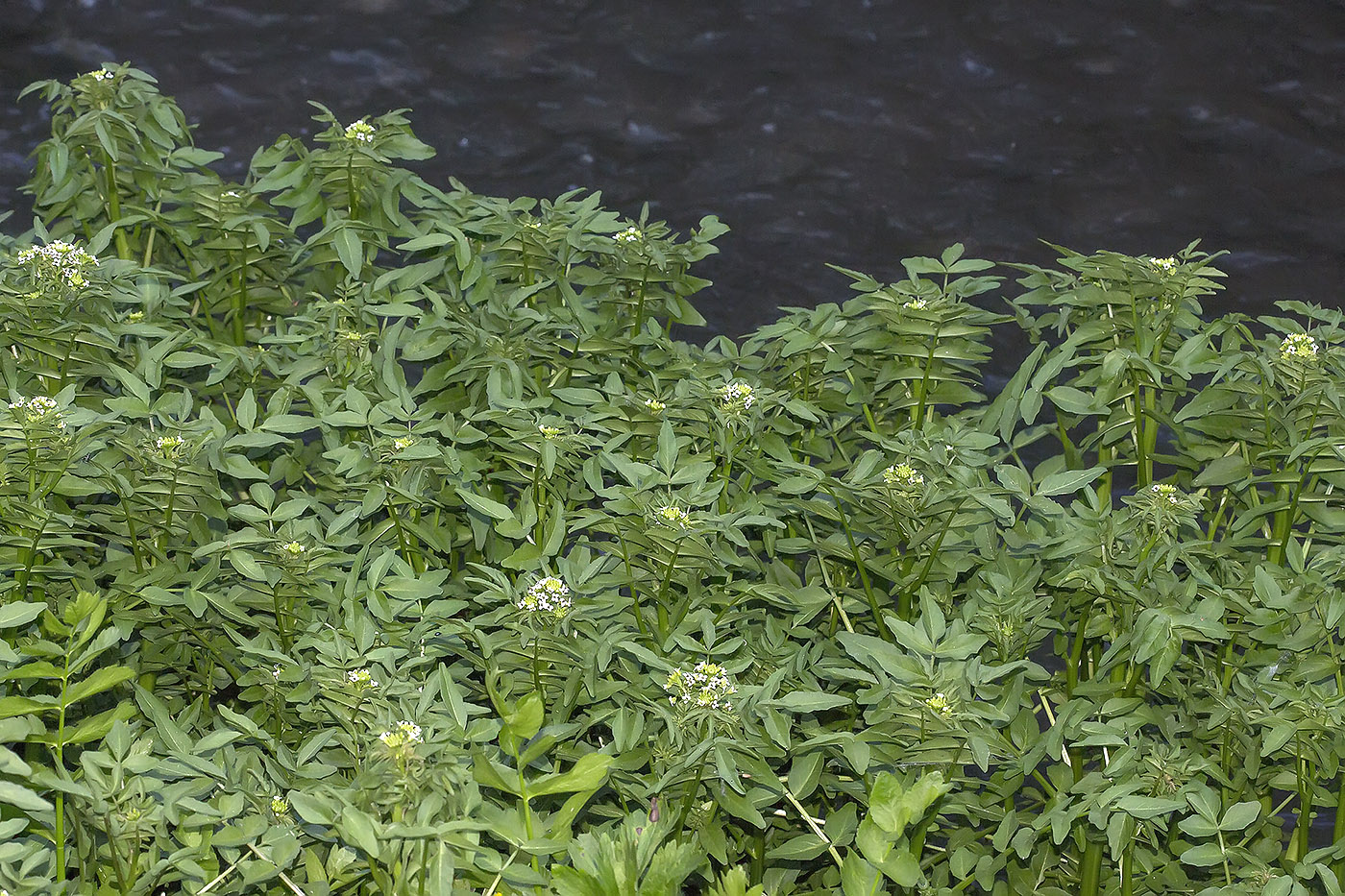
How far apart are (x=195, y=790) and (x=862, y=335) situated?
979mm

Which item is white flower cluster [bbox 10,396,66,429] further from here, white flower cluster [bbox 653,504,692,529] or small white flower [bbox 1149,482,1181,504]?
small white flower [bbox 1149,482,1181,504]

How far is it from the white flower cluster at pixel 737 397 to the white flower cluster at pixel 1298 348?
60 cm

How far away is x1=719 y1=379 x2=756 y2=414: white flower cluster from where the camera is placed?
1.58 meters

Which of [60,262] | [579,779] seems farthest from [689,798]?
[60,262]

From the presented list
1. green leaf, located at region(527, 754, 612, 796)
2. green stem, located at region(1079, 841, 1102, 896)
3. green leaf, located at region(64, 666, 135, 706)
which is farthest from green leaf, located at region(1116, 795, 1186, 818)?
green leaf, located at region(64, 666, 135, 706)

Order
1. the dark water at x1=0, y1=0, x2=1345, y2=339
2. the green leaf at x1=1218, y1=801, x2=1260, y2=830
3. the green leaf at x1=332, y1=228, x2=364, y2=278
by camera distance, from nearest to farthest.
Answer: the green leaf at x1=1218, y1=801, x2=1260, y2=830
the green leaf at x1=332, y1=228, x2=364, y2=278
the dark water at x1=0, y1=0, x2=1345, y2=339

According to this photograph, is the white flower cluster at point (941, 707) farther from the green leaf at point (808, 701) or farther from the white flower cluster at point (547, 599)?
the white flower cluster at point (547, 599)

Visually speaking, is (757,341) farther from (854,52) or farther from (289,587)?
(854,52)

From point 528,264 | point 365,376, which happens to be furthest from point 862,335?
point 365,376

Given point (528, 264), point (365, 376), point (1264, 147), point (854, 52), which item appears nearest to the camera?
point (365, 376)

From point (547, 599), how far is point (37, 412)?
554 mm

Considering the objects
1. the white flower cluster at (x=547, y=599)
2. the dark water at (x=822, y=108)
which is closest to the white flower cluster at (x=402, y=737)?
the white flower cluster at (x=547, y=599)

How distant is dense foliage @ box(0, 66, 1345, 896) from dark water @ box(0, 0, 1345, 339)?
8.72 ft

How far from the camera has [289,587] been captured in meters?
1.48
